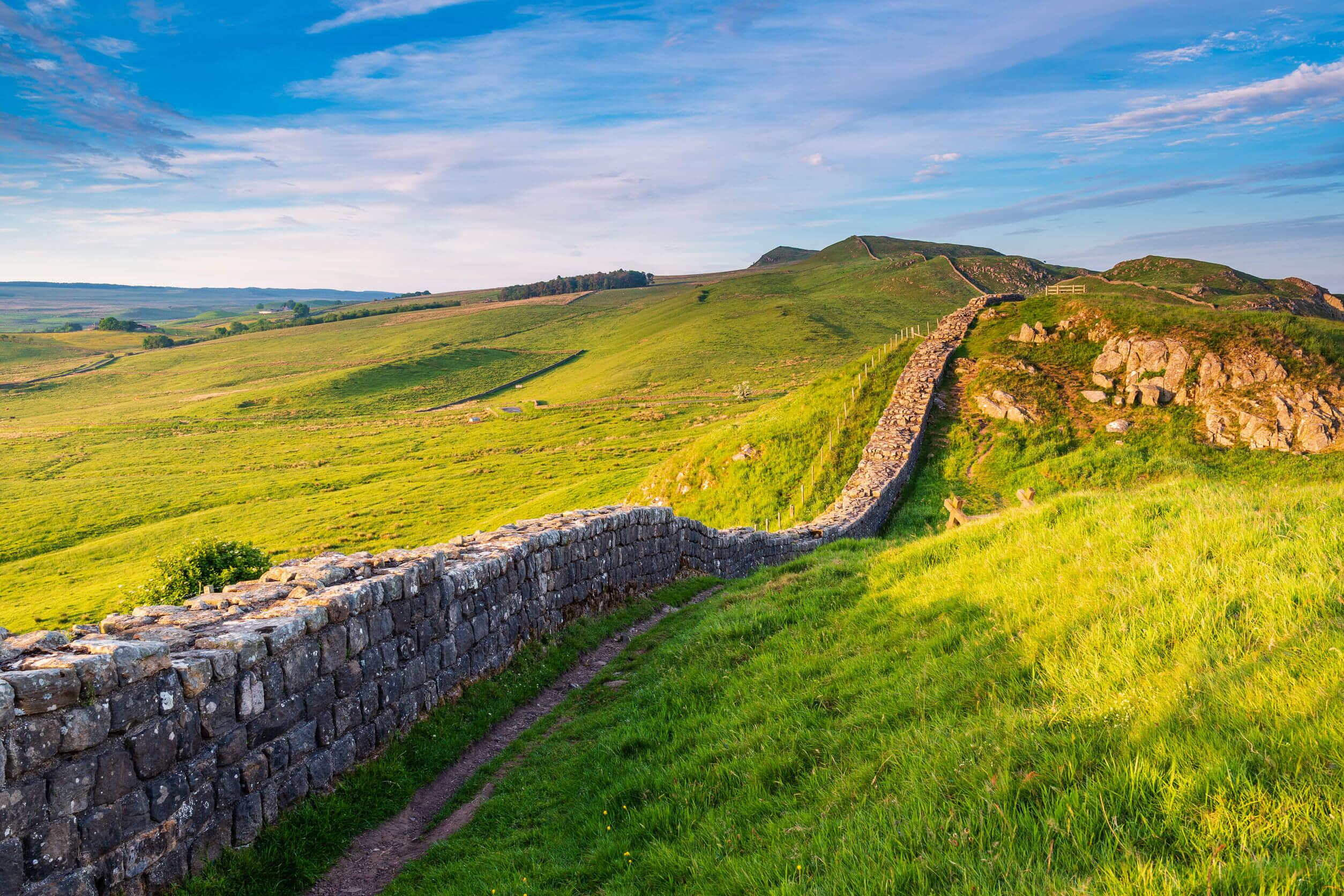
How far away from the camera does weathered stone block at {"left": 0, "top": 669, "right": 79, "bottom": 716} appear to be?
550 cm

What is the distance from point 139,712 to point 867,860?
634cm

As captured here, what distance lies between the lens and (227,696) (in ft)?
23.6

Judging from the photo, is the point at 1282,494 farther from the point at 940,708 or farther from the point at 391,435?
the point at 391,435

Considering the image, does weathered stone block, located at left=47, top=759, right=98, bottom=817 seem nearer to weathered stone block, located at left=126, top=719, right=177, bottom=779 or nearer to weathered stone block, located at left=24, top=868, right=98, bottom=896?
weathered stone block, located at left=126, top=719, right=177, bottom=779

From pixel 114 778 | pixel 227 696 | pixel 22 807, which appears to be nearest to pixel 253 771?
pixel 227 696

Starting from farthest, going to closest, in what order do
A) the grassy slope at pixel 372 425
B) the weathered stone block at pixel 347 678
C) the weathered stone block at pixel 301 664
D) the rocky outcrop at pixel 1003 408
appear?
the grassy slope at pixel 372 425 → the rocky outcrop at pixel 1003 408 → the weathered stone block at pixel 347 678 → the weathered stone block at pixel 301 664

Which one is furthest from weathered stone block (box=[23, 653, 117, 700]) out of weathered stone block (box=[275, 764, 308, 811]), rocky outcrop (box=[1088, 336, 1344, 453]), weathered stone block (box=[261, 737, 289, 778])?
rocky outcrop (box=[1088, 336, 1344, 453])

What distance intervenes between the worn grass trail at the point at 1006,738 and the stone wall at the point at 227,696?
2052 mm

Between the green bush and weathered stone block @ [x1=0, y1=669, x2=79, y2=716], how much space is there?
15.3m

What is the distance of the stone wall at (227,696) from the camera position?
18.7 ft

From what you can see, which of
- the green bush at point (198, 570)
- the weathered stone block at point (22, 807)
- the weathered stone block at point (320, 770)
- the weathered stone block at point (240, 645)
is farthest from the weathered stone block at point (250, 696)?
the green bush at point (198, 570)

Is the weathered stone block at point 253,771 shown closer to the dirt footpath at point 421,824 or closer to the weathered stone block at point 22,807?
the dirt footpath at point 421,824

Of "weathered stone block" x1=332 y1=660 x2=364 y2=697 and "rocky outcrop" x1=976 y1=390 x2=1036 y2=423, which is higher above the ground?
"rocky outcrop" x1=976 y1=390 x2=1036 y2=423

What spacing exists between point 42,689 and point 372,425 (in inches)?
4308
